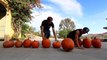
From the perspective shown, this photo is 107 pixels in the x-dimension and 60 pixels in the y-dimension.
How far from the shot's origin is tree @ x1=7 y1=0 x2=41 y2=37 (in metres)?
19.4

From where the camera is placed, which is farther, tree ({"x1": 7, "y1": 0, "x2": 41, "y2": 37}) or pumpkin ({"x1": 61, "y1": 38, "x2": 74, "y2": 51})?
tree ({"x1": 7, "y1": 0, "x2": 41, "y2": 37})

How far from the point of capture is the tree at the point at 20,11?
19.4m

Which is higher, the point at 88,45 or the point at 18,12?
the point at 18,12

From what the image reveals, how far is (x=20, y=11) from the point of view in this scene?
798 inches

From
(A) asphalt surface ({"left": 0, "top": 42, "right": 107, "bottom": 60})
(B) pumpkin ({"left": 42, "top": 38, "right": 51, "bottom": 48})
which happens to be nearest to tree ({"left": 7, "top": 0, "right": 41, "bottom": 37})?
(B) pumpkin ({"left": 42, "top": 38, "right": 51, "bottom": 48})

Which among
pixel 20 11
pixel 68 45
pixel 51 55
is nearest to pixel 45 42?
pixel 68 45

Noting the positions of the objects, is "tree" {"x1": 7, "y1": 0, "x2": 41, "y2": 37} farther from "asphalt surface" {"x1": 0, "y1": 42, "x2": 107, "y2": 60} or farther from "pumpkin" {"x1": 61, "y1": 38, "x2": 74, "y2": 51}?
"asphalt surface" {"x1": 0, "y1": 42, "x2": 107, "y2": 60}

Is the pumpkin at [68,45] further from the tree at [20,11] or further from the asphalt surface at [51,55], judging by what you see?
the tree at [20,11]

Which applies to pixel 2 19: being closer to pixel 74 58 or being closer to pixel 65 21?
pixel 74 58

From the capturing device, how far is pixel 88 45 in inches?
351

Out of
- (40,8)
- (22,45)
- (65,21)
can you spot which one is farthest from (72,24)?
(22,45)

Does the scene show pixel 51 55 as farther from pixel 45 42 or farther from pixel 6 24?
pixel 6 24

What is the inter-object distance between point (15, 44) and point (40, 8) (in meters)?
13.0

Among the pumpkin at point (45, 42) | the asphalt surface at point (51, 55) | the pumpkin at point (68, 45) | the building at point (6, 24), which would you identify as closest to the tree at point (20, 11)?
the building at point (6, 24)
